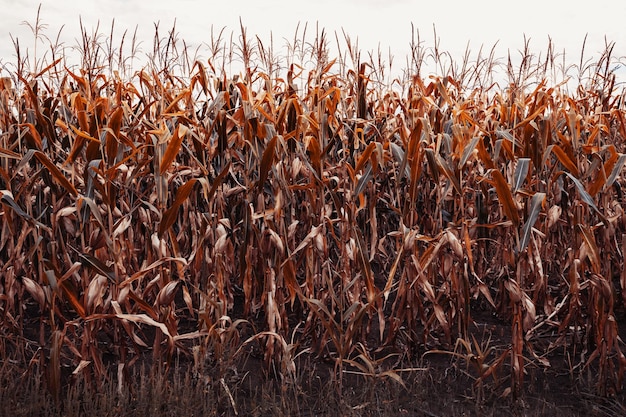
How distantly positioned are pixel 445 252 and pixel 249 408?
1.41m

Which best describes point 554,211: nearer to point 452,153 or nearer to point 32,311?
point 452,153

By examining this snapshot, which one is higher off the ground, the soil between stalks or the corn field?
the corn field

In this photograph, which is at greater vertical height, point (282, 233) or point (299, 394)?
point (282, 233)

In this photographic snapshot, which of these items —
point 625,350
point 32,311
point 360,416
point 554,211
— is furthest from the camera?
point 32,311

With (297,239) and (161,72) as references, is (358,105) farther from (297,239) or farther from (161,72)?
(161,72)

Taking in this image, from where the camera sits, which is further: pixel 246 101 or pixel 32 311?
pixel 32 311

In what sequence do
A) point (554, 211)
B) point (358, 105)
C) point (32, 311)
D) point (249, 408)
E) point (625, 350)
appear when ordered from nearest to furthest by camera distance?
point (249, 408) < point (554, 211) < point (358, 105) < point (625, 350) < point (32, 311)

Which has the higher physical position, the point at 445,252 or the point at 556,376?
the point at 445,252

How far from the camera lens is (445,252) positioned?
3492 millimetres

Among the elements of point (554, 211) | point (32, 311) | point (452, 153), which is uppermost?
point (452, 153)

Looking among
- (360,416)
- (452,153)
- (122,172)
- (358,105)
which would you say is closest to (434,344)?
(360,416)

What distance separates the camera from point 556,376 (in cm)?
358

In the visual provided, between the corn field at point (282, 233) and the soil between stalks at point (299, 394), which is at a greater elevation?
the corn field at point (282, 233)

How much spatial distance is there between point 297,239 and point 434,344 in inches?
45.6
